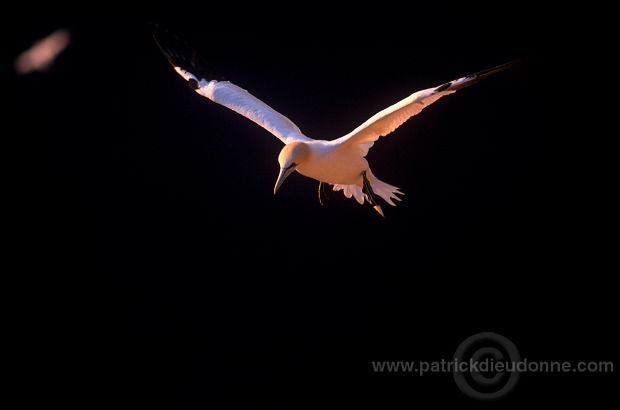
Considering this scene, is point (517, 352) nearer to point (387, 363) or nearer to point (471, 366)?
point (471, 366)

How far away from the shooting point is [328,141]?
11.8 feet

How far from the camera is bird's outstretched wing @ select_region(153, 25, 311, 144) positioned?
3896 mm

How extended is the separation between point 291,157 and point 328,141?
0.26 m

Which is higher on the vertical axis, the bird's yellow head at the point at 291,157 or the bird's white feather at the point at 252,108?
the bird's white feather at the point at 252,108

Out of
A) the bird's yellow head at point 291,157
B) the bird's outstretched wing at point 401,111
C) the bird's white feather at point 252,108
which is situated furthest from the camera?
the bird's white feather at point 252,108

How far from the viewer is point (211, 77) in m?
4.31

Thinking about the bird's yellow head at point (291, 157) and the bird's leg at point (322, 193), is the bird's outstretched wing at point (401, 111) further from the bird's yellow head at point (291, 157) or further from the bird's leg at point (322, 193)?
the bird's leg at point (322, 193)

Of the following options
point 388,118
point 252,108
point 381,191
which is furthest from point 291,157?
point 381,191

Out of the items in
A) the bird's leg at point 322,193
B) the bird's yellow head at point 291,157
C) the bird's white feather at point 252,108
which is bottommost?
the bird's yellow head at point 291,157

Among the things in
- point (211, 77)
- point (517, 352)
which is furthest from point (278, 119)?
point (517, 352)

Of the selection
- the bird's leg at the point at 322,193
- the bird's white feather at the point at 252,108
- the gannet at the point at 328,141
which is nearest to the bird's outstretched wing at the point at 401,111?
the gannet at the point at 328,141

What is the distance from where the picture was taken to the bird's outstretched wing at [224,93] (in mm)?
3896

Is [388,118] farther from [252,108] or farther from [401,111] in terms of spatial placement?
[252,108]

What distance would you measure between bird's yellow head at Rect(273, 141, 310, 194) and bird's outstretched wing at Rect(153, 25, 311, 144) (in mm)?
208
